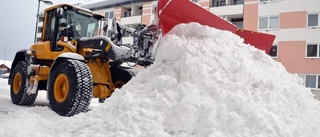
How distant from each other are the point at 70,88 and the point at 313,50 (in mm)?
17280

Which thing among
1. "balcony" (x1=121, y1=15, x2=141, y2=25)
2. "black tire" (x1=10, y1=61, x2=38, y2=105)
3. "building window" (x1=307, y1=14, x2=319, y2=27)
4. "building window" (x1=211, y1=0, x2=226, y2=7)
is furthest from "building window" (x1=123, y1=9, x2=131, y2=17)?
"black tire" (x1=10, y1=61, x2=38, y2=105)

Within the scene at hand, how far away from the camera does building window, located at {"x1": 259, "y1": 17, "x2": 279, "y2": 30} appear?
1984 centimetres

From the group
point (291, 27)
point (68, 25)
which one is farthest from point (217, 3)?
point (68, 25)

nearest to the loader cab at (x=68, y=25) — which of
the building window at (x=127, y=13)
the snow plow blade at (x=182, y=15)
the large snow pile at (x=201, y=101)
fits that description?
the large snow pile at (x=201, y=101)

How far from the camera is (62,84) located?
554 cm

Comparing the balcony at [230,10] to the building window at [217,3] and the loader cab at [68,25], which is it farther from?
A: the loader cab at [68,25]

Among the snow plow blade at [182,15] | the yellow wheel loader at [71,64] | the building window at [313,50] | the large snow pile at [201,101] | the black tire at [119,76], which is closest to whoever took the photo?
the large snow pile at [201,101]

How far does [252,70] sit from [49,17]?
204 inches

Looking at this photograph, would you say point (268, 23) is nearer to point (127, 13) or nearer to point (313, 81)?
point (313, 81)

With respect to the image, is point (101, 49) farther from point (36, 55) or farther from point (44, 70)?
point (36, 55)

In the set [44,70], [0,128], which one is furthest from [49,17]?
[0,128]

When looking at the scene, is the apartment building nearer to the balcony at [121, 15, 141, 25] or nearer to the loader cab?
the balcony at [121, 15, 141, 25]

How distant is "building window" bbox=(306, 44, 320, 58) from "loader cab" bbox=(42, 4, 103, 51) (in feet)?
51.1

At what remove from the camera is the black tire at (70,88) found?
4.96m
